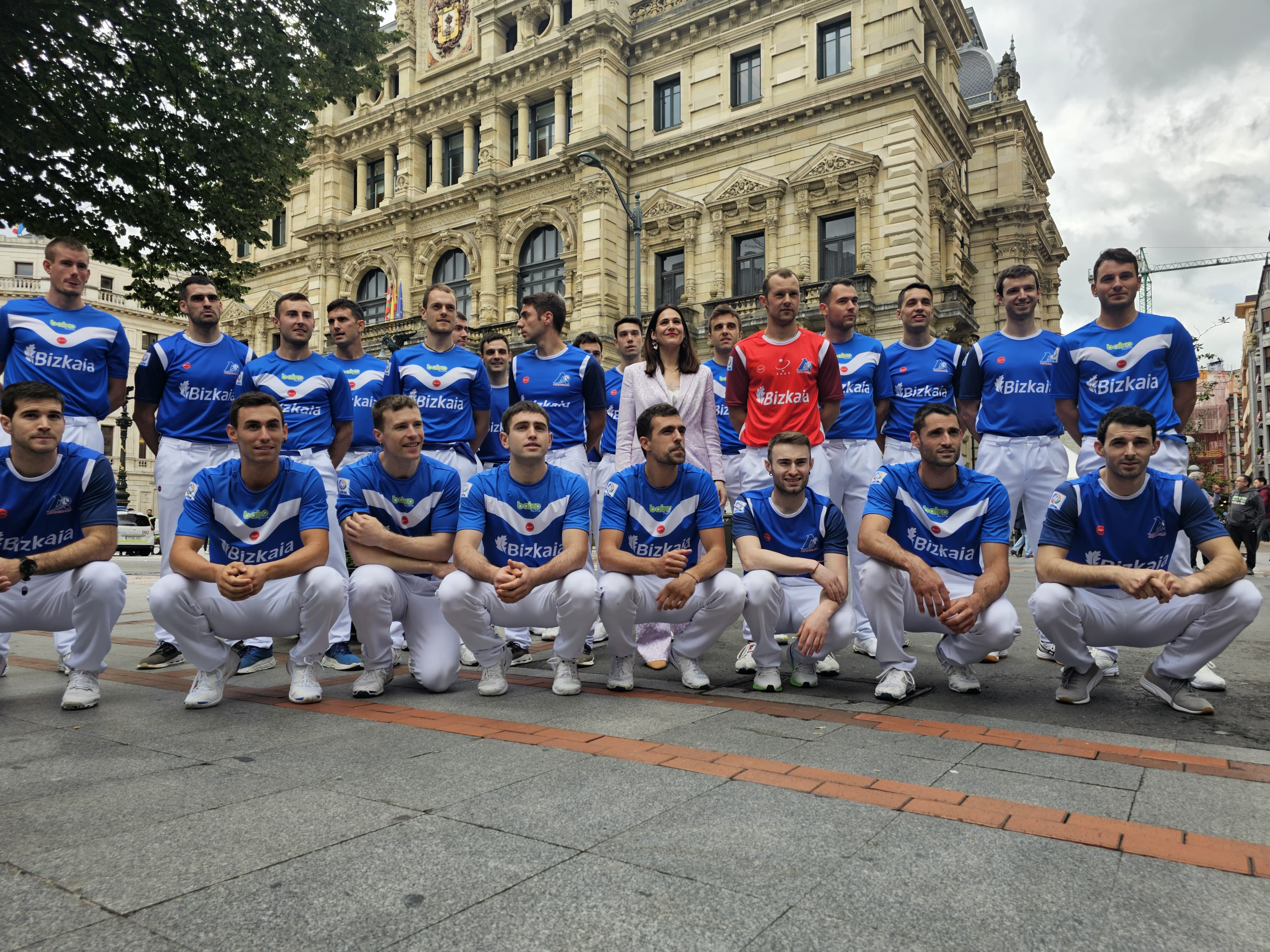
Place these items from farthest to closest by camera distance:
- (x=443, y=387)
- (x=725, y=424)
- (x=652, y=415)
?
1. (x=725, y=424)
2. (x=443, y=387)
3. (x=652, y=415)

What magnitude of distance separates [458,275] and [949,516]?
106 feet

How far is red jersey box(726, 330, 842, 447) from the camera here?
573cm

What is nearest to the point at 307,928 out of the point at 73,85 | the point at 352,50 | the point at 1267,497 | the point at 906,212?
the point at 73,85

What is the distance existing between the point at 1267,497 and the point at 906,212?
11911 mm

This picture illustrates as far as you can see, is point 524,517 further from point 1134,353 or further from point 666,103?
point 666,103

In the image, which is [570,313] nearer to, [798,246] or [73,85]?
[798,246]

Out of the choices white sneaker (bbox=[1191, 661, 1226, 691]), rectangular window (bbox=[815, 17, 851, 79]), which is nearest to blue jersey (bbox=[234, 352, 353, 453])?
white sneaker (bbox=[1191, 661, 1226, 691])

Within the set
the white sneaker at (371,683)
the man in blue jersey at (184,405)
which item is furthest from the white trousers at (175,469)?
the white sneaker at (371,683)

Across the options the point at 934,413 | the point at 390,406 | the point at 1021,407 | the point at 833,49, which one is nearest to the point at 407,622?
the point at 390,406

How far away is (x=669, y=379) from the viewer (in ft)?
19.8

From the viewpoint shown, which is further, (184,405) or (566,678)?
(184,405)

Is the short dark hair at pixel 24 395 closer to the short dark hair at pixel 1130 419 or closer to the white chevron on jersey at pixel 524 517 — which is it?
the white chevron on jersey at pixel 524 517

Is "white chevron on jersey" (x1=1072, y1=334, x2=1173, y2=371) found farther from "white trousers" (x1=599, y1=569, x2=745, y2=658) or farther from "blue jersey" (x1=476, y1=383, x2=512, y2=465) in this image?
"blue jersey" (x1=476, y1=383, x2=512, y2=465)

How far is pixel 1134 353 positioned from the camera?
16.6ft
